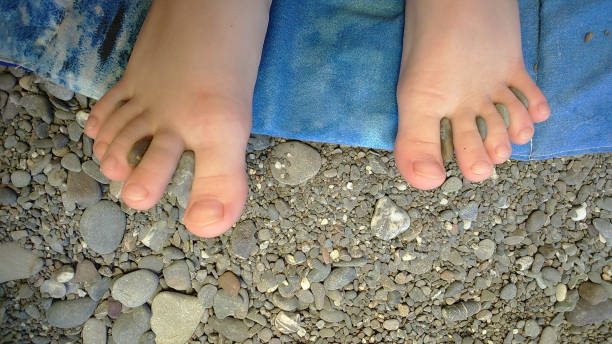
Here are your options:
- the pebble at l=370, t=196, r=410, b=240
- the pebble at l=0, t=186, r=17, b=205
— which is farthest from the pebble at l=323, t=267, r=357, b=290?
the pebble at l=0, t=186, r=17, b=205

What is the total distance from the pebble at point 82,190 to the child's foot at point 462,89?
2.30 ft

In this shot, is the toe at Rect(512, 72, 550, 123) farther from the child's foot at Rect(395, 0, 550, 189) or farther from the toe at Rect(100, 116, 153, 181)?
the toe at Rect(100, 116, 153, 181)

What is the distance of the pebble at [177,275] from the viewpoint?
120 centimetres

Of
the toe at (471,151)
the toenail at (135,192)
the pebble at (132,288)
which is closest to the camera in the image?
the toenail at (135,192)

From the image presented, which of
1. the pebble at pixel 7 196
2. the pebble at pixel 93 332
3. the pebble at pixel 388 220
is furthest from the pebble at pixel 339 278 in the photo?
the pebble at pixel 7 196

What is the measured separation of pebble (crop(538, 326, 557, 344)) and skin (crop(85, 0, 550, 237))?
494mm

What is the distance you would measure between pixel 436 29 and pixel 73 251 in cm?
98

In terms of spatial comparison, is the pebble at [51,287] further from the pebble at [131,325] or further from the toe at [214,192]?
the toe at [214,192]

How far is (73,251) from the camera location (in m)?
1.19

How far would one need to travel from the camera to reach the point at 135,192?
98cm

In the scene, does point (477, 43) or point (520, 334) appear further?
point (520, 334)

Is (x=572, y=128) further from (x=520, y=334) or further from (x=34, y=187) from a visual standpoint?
(x=34, y=187)

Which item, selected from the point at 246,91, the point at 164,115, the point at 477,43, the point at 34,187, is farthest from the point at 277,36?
the point at 34,187

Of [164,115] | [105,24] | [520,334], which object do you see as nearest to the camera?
[164,115]
